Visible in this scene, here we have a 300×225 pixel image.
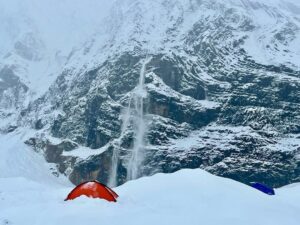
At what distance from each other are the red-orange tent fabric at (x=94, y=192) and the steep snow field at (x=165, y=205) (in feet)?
1.06

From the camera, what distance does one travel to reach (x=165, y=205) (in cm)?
1434

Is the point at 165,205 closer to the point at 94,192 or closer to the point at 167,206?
the point at 167,206

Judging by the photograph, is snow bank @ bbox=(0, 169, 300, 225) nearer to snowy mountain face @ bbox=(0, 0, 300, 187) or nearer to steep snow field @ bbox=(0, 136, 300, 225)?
steep snow field @ bbox=(0, 136, 300, 225)

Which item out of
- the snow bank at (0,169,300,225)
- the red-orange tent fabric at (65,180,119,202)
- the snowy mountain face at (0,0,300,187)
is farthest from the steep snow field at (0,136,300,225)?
the snowy mountain face at (0,0,300,187)

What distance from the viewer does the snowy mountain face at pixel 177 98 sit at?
364 feet

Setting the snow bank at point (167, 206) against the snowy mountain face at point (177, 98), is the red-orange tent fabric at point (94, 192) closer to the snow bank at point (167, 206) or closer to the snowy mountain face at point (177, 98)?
the snow bank at point (167, 206)

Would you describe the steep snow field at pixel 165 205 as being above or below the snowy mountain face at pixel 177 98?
below

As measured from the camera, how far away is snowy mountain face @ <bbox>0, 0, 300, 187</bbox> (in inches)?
4363

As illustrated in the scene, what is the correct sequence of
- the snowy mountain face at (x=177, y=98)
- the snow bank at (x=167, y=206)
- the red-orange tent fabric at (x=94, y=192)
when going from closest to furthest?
1. the snow bank at (x=167, y=206)
2. the red-orange tent fabric at (x=94, y=192)
3. the snowy mountain face at (x=177, y=98)

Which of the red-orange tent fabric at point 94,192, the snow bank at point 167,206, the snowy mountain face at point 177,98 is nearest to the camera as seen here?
the snow bank at point 167,206

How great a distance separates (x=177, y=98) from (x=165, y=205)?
353 feet

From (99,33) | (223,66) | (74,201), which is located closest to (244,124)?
(223,66)

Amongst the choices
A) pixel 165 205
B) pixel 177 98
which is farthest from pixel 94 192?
pixel 177 98

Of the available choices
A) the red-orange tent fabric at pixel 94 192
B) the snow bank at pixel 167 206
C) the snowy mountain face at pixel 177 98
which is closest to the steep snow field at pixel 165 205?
the snow bank at pixel 167 206
